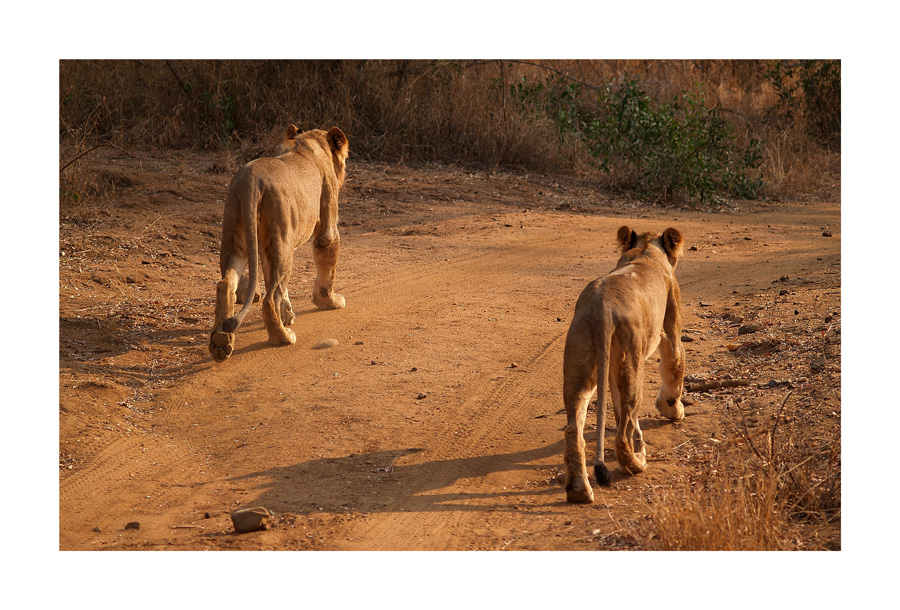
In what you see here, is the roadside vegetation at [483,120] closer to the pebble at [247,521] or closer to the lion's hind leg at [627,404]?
the pebble at [247,521]

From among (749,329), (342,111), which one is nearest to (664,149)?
(342,111)

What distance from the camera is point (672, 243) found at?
573cm

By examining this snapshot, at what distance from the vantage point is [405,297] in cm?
847

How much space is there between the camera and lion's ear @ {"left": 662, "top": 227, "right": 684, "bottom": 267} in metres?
5.70

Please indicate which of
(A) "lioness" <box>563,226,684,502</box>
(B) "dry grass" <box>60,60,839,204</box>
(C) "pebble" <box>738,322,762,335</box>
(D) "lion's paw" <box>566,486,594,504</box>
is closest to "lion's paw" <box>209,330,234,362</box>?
(A) "lioness" <box>563,226,684,502</box>

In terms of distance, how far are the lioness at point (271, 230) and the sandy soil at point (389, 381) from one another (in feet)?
1.07

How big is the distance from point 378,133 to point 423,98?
108cm

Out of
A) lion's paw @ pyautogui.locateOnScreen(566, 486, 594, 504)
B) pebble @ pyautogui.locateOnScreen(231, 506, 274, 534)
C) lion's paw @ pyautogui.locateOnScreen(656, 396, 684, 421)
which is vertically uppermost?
lion's paw @ pyautogui.locateOnScreen(656, 396, 684, 421)

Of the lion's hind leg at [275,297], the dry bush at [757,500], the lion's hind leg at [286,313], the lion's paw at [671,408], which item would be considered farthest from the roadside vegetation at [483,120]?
the dry bush at [757,500]

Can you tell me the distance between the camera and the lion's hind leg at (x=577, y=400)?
4508mm

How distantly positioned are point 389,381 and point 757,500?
9.71 ft

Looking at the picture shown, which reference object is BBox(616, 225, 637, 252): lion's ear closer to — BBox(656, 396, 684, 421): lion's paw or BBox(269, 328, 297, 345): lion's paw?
BBox(656, 396, 684, 421): lion's paw

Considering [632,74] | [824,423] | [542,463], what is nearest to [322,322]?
[542,463]

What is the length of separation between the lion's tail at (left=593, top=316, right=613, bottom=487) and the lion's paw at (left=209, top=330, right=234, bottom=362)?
9.55 ft
